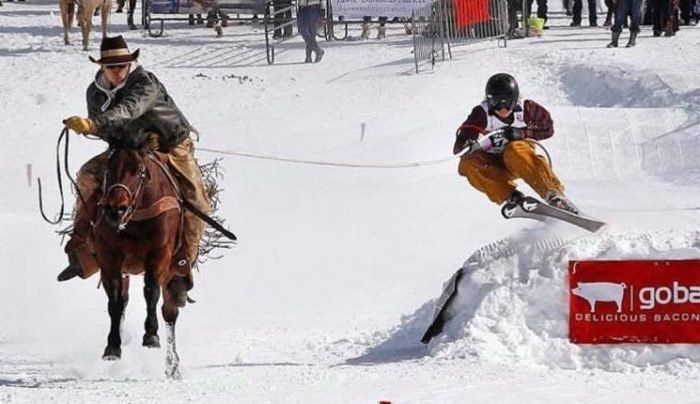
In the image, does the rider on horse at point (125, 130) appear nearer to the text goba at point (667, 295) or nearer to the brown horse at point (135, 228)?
the brown horse at point (135, 228)

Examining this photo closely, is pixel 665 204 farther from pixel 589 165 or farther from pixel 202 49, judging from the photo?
pixel 202 49

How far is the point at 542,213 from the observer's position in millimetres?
11617

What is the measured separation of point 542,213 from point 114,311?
10.8 ft

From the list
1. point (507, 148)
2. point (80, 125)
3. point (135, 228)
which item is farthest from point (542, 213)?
point (80, 125)

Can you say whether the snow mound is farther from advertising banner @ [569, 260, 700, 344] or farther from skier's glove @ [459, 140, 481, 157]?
skier's glove @ [459, 140, 481, 157]

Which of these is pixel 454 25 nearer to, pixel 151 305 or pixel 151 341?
pixel 151 341

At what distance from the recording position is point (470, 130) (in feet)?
38.8

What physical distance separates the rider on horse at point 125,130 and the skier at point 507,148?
2.07m

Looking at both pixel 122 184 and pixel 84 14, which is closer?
pixel 122 184

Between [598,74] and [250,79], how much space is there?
6027 mm

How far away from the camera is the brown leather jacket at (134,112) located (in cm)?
1037

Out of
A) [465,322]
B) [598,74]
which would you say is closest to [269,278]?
[465,322]

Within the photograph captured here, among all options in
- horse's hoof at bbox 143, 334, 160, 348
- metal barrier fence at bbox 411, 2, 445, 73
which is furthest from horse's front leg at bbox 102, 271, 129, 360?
metal barrier fence at bbox 411, 2, 445, 73

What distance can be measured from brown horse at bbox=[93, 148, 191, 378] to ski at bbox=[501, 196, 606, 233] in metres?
2.58
